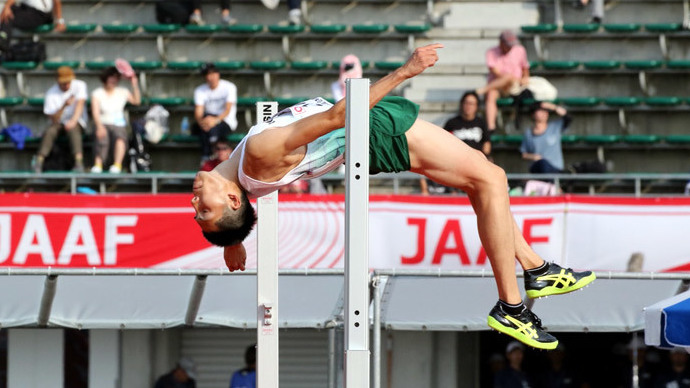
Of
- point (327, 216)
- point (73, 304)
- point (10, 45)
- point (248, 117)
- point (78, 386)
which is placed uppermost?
point (10, 45)

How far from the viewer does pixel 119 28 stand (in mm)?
13344

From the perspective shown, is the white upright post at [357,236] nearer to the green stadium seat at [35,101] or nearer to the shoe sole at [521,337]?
the shoe sole at [521,337]

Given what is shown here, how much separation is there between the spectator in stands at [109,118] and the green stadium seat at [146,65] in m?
0.70

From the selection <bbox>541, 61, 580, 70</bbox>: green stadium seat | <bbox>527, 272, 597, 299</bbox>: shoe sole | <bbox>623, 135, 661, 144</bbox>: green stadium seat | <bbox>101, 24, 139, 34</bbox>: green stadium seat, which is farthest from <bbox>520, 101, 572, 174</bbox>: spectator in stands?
<bbox>527, 272, 597, 299</bbox>: shoe sole

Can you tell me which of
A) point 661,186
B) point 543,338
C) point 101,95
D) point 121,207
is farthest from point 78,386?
point 543,338

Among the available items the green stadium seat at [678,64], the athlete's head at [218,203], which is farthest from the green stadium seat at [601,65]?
the athlete's head at [218,203]

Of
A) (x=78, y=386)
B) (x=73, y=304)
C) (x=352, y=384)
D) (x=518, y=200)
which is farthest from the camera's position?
(x=78, y=386)

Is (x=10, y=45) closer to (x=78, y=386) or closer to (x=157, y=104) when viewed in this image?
(x=157, y=104)

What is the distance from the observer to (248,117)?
1264 cm

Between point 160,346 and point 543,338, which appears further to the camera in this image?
point 160,346

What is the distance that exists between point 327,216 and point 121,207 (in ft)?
→ 5.97

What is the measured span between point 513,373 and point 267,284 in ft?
19.2

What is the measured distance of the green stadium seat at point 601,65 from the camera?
12680mm

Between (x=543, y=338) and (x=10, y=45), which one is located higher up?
(x=10, y=45)
